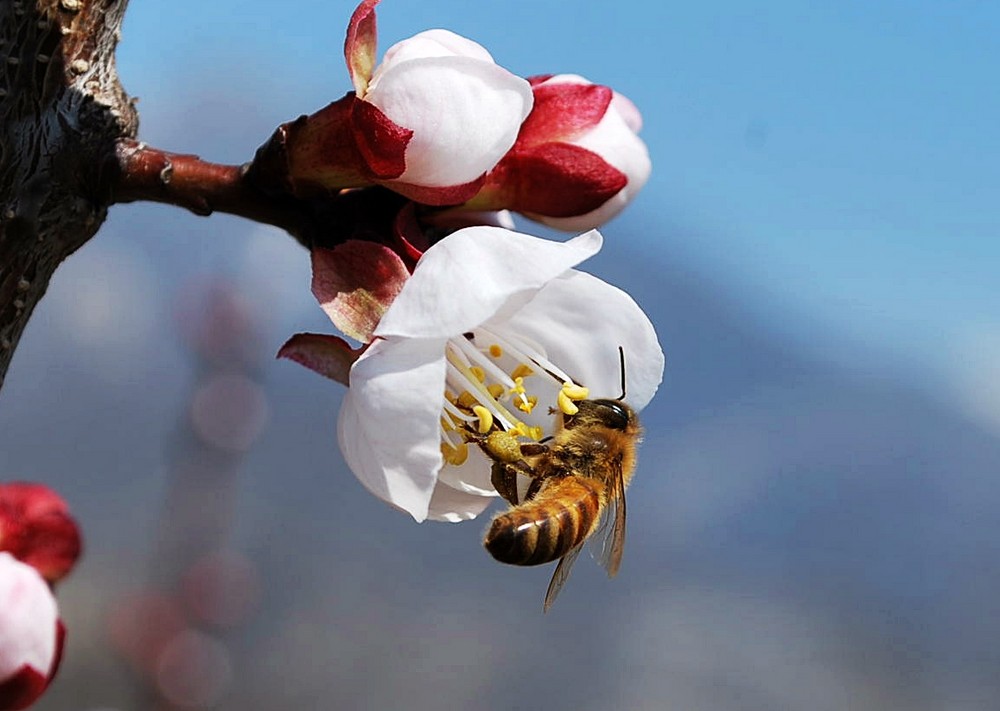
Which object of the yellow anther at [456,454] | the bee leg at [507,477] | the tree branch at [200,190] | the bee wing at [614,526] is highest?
the tree branch at [200,190]

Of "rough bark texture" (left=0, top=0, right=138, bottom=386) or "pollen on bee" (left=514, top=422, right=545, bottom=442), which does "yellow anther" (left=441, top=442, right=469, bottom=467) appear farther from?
"rough bark texture" (left=0, top=0, right=138, bottom=386)

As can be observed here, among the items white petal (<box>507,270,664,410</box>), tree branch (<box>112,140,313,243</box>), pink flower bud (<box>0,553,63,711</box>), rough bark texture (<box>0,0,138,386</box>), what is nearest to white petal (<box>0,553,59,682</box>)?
pink flower bud (<box>0,553,63,711</box>)

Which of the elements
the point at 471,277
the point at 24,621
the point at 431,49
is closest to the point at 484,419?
→ the point at 471,277

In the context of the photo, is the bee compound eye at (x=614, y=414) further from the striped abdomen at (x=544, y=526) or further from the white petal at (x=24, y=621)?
the white petal at (x=24, y=621)

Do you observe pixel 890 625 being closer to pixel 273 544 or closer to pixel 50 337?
pixel 273 544

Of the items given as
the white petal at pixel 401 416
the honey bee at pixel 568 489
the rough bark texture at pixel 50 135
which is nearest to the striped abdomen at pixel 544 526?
the honey bee at pixel 568 489

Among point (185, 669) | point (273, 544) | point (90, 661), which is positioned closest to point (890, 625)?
point (273, 544)
